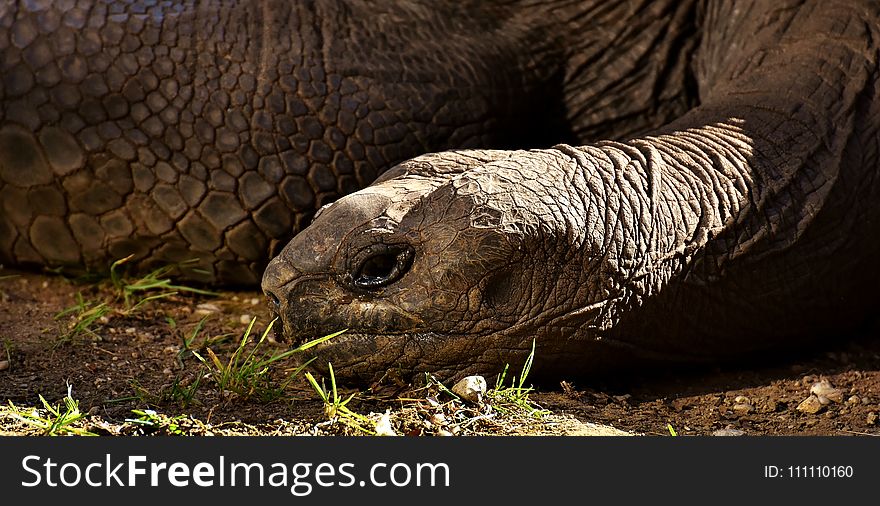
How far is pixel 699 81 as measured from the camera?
398cm

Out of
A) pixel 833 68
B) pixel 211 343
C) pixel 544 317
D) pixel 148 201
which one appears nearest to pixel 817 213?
pixel 833 68

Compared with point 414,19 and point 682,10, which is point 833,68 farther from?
point 414,19

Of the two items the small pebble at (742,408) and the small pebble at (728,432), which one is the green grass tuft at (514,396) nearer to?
the small pebble at (728,432)

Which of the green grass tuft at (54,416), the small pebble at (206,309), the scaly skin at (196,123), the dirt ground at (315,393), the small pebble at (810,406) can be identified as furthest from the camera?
the small pebble at (206,309)

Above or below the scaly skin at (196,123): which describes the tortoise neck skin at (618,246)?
below

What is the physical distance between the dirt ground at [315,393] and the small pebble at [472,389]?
0.09 feet

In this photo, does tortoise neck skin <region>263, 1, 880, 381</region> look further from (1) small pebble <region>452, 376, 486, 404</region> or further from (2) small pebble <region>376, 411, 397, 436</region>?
(2) small pebble <region>376, 411, 397, 436</region>

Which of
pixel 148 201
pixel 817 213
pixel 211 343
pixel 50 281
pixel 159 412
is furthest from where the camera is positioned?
pixel 50 281

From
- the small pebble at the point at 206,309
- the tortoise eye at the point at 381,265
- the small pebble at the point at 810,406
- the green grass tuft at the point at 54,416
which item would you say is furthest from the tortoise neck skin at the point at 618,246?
the small pebble at the point at 206,309

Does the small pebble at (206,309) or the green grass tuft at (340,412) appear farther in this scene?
the small pebble at (206,309)

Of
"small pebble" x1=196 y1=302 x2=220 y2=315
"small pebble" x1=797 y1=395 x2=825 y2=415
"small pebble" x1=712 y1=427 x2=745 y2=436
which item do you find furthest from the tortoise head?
"small pebble" x1=196 y1=302 x2=220 y2=315

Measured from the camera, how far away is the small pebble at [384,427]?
2572 mm

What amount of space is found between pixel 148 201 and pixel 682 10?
70.0 inches

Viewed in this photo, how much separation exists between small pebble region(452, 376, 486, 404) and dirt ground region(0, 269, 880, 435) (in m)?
0.03
